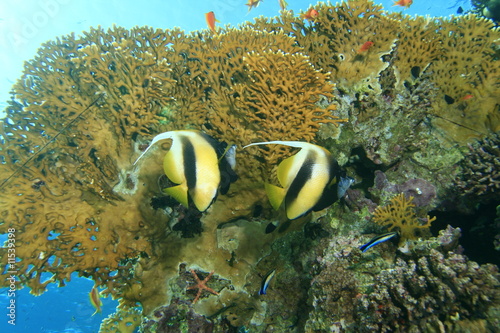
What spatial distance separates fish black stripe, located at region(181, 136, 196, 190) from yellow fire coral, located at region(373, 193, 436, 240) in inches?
101

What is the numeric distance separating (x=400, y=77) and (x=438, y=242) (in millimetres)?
2484

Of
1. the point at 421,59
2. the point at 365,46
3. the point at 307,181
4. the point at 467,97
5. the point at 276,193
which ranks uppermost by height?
the point at 365,46

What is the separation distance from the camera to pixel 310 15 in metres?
4.02

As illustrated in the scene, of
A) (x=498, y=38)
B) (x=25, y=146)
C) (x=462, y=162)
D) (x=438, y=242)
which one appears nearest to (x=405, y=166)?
(x=462, y=162)

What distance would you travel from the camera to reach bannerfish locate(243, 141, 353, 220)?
1873 mm

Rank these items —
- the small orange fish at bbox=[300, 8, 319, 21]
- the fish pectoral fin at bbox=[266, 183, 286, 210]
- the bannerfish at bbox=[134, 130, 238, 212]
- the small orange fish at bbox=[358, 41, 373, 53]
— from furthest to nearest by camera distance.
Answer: the small orange fish at bbox=[300, 8, 319, 21] → the small orange fish at bbox=[358, 41, 373, 53] → the fish pectoral fin at bbox=[266, 183, 286, 210] → the bannerfish at bbox=[134, 130, 238, 212]

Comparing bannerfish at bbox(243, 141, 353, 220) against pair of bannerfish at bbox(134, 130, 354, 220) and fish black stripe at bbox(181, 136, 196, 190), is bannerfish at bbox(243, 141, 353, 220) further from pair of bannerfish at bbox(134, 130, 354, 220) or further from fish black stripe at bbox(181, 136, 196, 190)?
fish black stripe at bbox(181, 136, 196, 190)

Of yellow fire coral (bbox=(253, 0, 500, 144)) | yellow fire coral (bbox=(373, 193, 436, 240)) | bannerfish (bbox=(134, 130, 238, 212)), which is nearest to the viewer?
bannerfish (bbox=(134, 130, 238, 212))

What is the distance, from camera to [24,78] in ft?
12.5

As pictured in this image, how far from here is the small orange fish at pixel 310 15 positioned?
3955 millimetres

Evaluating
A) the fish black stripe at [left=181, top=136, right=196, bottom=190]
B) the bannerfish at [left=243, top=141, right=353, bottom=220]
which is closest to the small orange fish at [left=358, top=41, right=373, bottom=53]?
the bannerfish at [left=243, top=141, right=353, bottom=220]

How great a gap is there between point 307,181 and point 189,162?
911 millimetres

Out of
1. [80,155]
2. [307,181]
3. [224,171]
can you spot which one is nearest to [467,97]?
[307,181]

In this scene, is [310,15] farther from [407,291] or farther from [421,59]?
[407,291]
